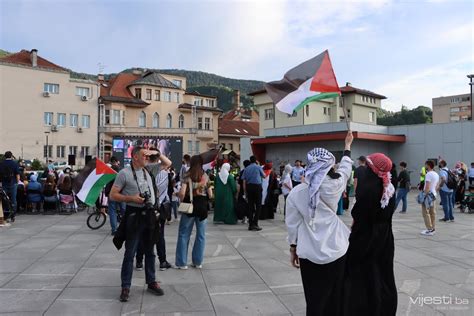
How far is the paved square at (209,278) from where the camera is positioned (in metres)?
4.92

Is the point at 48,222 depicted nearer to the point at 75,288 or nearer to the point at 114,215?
the point at 114,215

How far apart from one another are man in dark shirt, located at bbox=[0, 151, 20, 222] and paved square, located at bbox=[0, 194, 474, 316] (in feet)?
7.68

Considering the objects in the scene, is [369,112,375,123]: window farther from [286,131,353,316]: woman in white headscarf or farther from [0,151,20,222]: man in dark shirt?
[286,131,353,316]: woman in white headscarf

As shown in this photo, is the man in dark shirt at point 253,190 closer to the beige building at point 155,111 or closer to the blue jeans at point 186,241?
the blue jeans at point 186,241

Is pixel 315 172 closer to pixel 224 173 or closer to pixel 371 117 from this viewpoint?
pixel 224 173

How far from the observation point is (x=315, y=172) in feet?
12.9

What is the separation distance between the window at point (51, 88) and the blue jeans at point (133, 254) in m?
52.5

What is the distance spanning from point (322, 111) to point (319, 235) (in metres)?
52.5

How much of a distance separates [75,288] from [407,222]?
10042 mm

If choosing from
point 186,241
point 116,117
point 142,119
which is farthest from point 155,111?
point 186,241

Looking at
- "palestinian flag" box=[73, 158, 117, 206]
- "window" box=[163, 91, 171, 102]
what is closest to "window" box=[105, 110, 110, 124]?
"window" box=[163, 91, 171, 102]

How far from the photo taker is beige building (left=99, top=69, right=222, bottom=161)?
Result: 184 ft

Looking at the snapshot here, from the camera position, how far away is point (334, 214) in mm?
3969

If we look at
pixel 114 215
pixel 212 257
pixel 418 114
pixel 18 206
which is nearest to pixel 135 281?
pixel 212 257
